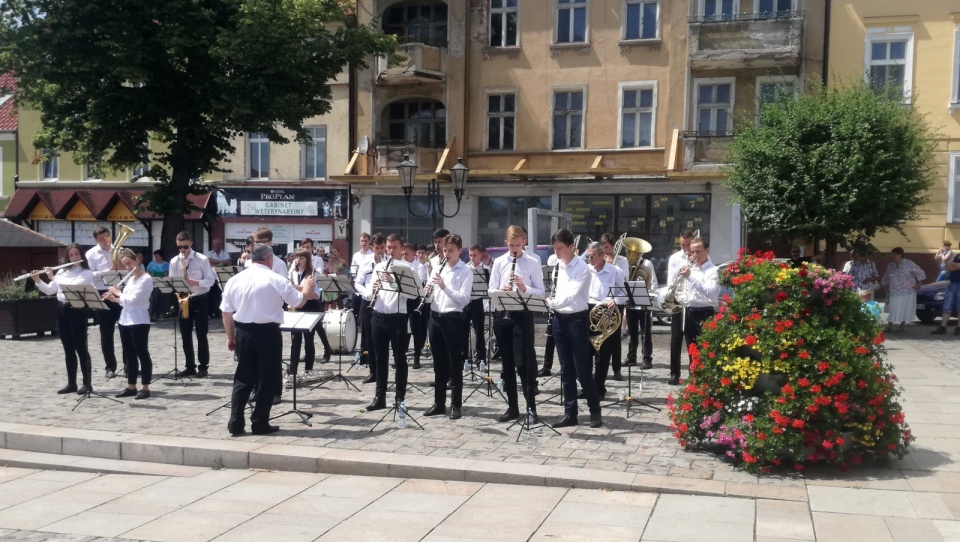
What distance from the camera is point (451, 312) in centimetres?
988

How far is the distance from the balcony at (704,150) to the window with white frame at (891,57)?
394cm

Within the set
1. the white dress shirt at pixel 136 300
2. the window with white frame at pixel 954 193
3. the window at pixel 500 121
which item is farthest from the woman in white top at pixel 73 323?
the window with white frame at pixel 954 193

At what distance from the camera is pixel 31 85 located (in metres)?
22.9

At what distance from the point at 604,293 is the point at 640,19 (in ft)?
57.2

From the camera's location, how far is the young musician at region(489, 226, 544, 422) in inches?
371

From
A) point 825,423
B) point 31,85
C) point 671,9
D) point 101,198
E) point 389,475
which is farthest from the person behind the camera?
point 101,198

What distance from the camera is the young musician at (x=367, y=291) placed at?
12017 mm

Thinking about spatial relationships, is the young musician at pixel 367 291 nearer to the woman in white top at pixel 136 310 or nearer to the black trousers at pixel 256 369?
the black trousers at pixel 256 369

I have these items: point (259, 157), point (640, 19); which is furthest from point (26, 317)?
point (640, 19)

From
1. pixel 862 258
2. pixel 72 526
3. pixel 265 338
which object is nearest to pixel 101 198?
pixel 862 258

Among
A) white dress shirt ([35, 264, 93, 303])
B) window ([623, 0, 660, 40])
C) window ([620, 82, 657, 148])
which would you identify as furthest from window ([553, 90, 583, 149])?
white dress shirt ([35, 264, 93, 303])

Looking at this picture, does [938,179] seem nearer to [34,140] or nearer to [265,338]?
[265,338]

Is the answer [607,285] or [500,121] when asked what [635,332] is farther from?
[500,121]

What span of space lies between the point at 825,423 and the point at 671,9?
20857mm
